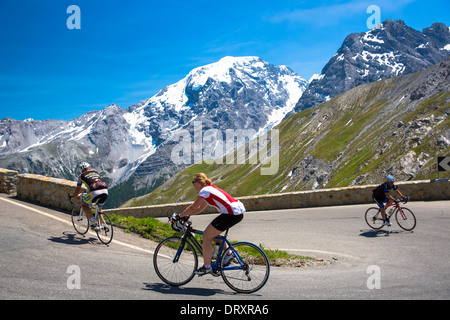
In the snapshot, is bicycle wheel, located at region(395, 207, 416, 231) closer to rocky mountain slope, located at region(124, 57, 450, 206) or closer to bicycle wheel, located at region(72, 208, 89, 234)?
bicycle wheel, located at region(72, 208, 89, 234)

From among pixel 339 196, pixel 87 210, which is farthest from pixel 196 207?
pixel 339 196

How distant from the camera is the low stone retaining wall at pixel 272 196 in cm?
1534

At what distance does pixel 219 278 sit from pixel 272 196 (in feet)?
55.8

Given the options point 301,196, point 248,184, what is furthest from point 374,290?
point 248,184

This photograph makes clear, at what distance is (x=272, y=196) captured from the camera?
24.8 m

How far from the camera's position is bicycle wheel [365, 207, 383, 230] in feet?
49.0

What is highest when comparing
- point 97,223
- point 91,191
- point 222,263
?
point 91,191

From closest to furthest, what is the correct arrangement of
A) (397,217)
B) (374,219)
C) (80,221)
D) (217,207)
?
1. (217,207)
2. (80,221)
3. (397,217)
4. (374,219)

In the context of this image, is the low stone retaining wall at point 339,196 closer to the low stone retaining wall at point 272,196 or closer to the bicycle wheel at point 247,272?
the low stone retaining wall at point 272,196

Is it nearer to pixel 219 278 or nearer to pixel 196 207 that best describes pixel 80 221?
pixel 219 278

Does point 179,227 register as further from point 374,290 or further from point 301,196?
point 301,196

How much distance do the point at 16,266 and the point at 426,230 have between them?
1366cm

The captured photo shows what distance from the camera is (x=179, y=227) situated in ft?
25.3

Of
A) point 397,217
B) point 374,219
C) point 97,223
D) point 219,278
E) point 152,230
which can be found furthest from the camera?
point 374,219
